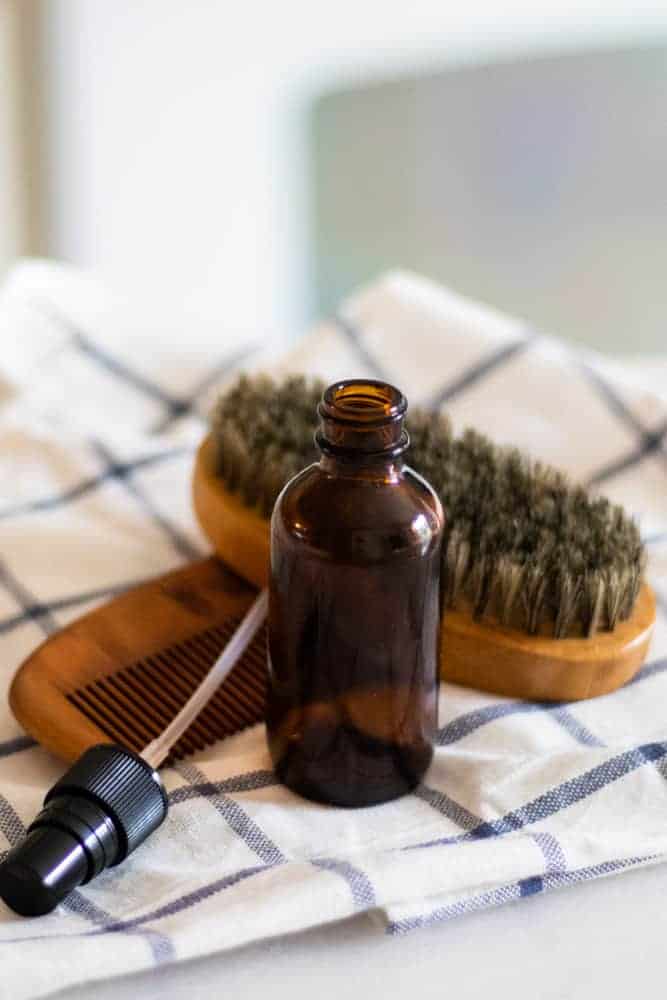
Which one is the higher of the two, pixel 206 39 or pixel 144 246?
pixel 206 39

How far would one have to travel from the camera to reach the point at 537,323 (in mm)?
1819

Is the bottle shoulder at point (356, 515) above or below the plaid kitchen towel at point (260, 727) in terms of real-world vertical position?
above

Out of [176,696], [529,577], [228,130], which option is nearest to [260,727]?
[176,696]

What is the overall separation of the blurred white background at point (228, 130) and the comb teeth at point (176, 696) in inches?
33.5

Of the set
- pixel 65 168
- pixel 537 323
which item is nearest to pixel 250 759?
pixel 65 168

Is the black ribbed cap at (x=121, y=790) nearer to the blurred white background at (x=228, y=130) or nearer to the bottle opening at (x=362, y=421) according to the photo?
the bottle opening at (x=362, y=421)

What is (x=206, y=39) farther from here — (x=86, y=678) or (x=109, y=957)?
(x=109, y=957)

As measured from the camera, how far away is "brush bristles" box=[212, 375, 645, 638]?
645 mm

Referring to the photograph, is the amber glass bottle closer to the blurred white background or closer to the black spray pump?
the black spray pump

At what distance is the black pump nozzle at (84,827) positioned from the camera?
533 millimetres

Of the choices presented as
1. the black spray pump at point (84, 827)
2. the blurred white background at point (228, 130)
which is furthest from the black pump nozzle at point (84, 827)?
the blurred white background at point (228, 130)

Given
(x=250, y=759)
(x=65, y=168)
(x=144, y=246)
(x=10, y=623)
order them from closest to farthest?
(x=250, y=759) < (x=10, y=623) < (x=65, y=168) < (x=144, y=246)

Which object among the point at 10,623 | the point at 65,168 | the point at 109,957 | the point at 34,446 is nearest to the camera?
the point at 109,957

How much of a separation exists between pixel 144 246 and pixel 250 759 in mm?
1204
